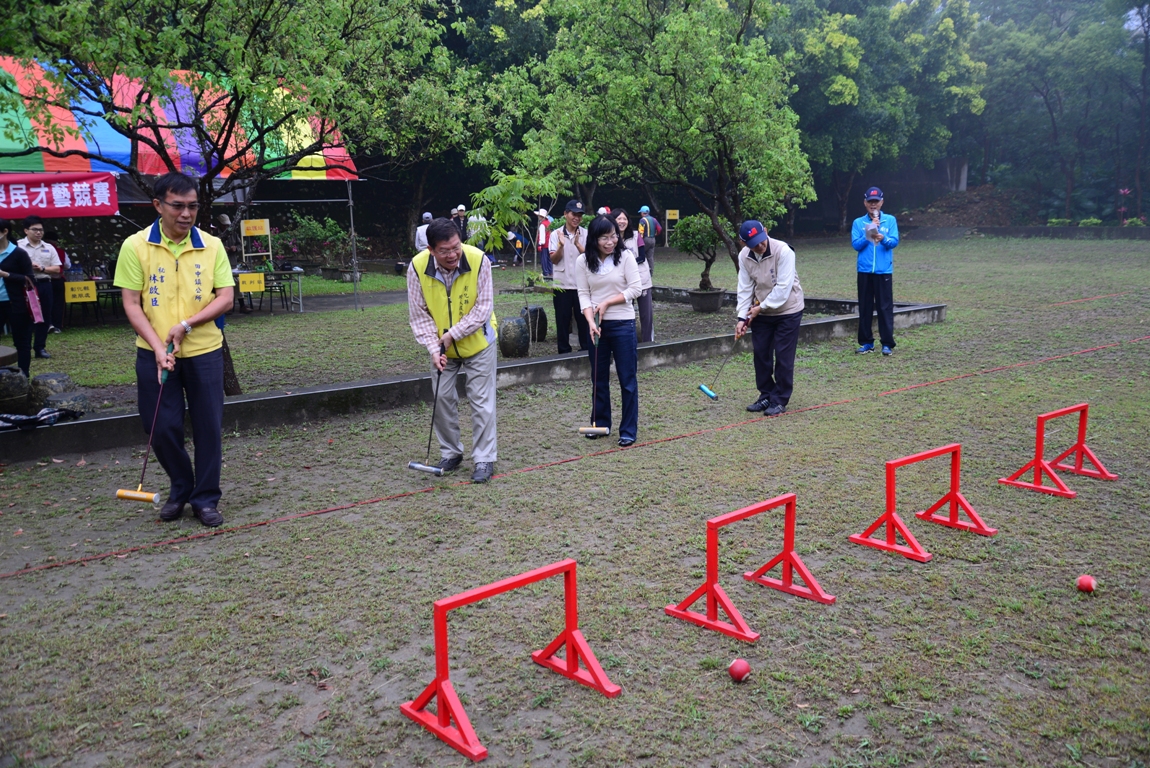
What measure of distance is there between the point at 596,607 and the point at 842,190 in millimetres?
38173

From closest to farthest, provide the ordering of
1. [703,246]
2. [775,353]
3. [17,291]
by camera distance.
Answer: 1. [775,353]
2. [17,291]
3. [703,246]

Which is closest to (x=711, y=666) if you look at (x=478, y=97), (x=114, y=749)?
(x=114, y=749)

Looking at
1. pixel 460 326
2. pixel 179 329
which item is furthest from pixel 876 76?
pixel 179 329

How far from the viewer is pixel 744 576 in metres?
4.57

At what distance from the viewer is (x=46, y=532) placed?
542 centimetres

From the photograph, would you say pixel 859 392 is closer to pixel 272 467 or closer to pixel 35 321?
pixel 272 467

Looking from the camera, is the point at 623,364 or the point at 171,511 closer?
the point at 171,511

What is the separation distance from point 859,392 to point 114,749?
7.32 metres

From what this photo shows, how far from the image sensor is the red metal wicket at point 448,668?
3.19m

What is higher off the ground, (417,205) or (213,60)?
(417,205)

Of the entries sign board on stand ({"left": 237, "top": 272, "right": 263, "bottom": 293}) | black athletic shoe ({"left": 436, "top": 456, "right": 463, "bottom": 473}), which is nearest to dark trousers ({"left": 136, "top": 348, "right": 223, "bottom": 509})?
black athletic shoe ({"left": 436, "top": 456, "right": 463, "bottom": 473})

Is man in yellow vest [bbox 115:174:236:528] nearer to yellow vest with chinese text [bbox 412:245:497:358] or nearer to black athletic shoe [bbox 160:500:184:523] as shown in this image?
black athletic shoe [bbox 160:500:184:523]

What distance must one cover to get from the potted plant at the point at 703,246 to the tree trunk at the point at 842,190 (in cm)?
2513

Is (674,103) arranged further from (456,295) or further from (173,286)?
(173,286)
